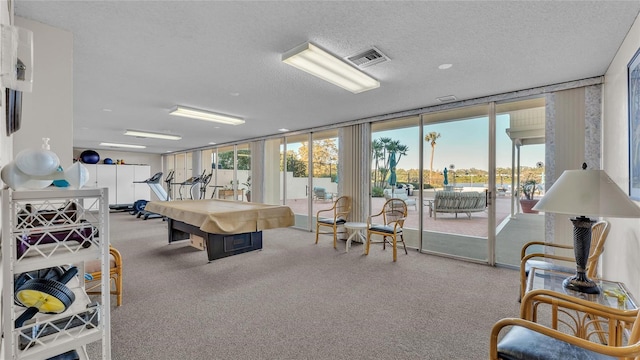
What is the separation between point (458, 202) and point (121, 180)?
11.2 m

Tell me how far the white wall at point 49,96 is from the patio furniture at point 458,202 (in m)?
6.29

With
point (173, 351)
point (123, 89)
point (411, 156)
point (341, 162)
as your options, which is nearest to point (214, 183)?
point (341, 162)

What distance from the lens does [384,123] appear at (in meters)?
5.37

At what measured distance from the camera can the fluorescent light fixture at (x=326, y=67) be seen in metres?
2.38

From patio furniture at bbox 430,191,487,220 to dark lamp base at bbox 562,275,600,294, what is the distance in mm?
4616

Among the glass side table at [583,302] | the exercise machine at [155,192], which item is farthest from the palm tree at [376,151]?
the exercise machine at [155,192]

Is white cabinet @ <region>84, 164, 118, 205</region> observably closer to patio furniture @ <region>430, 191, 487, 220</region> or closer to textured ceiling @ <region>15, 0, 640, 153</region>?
textured ceiling @ <region>15, 0, 640, 153</region>

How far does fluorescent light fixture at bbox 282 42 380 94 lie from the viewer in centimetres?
238

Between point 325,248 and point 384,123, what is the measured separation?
2.65 meters

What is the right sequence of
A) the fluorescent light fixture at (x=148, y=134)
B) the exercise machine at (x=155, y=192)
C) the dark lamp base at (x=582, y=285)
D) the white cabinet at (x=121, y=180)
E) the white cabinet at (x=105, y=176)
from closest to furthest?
the dark lamp base at (x=582, y=285), the fluorescent light fixture at (x=148, y=134), the exercise machine at (x=155, y=192), the white cabinet at (x=105, y=176), the white cabinet at (x=121, y=180)

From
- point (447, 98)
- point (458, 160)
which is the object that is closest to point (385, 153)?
point (458, 160)

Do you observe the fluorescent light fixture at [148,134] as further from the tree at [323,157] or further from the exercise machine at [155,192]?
the tree at [323,157]

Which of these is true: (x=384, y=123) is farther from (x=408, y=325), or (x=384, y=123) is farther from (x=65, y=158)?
(x=65, y=158)

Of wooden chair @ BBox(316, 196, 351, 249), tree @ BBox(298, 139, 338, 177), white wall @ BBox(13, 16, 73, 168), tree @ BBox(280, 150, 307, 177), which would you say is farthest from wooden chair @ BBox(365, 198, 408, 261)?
white wall @ BBox(13, 16, 73, 168)
